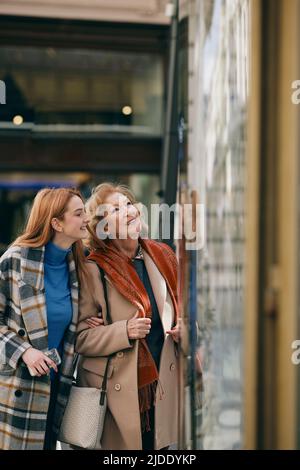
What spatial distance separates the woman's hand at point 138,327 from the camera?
101 inches

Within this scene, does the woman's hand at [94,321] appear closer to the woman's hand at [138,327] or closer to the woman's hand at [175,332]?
the woman's hand at [138,327]

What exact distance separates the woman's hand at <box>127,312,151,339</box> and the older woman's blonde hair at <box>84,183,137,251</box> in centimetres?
28

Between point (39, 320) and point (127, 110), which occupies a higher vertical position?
point (127, 110)

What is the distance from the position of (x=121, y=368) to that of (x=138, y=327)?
16 cm

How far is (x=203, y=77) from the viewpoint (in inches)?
93.2

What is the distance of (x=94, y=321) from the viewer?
2555 millimetres

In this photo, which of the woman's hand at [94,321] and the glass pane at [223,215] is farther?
the woman's hand at [94,321]

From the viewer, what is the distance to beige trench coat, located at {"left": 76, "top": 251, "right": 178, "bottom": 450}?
8.36ft

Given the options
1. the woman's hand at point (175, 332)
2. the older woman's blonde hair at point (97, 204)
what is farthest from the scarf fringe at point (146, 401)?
the older woman's blonde hair at point (97, 204)

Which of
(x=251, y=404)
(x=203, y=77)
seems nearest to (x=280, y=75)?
(x=203, y=77)

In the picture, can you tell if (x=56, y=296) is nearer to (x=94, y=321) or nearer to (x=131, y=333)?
(x=94, y=321)

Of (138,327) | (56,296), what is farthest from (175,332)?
(56,296)

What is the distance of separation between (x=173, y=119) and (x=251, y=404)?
5.50 feet

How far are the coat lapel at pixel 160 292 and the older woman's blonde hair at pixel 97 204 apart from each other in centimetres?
18
